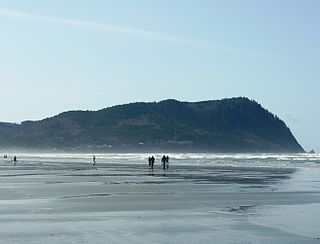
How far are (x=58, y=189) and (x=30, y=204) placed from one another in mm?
9753

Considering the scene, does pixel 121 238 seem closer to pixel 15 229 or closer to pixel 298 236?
pixel 15 229

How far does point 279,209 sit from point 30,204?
33.9ft

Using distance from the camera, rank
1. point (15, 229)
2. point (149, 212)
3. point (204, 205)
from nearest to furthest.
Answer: point (15, 229) → point (149, 212) → point (204, 205)

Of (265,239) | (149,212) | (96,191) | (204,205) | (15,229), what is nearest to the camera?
(265,239)

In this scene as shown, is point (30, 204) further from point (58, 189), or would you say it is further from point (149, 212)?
point (58, 189)

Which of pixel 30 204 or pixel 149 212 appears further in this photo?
pixel 30 204

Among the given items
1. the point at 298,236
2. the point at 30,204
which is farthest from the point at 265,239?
the point at 30,204

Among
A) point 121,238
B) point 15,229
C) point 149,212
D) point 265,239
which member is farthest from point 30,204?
point 265,239

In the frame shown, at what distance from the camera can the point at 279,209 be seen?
79.8 feet

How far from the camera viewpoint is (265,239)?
55.1 ft

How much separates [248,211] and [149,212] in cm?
379

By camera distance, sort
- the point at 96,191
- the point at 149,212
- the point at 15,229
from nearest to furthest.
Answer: the point at 15,229 < the point at 149,212 < the point at 96,191

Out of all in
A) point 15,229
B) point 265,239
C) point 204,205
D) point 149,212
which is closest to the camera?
point 265,239

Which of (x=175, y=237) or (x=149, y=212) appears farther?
(x=149, y=212)
